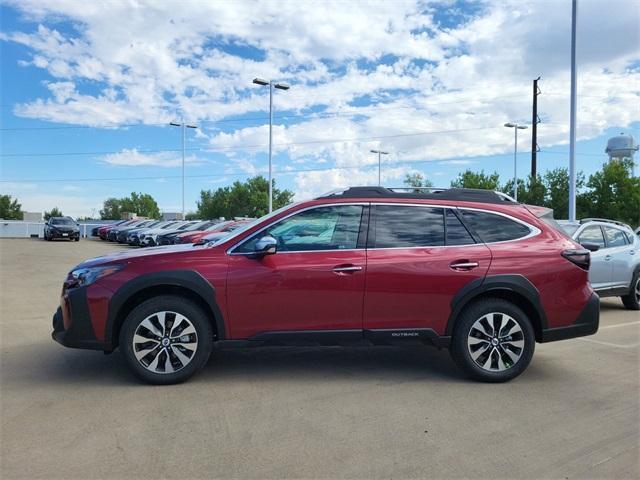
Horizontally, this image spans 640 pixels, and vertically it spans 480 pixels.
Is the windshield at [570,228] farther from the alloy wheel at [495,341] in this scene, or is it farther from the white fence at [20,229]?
the white fence at [20,229]

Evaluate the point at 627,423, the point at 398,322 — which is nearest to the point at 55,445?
the point at 398,322

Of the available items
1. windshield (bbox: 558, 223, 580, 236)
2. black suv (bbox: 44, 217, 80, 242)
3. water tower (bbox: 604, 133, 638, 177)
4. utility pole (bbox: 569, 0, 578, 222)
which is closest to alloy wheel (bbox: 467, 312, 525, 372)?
windshield (bbox: 558, 223, 580, 236)

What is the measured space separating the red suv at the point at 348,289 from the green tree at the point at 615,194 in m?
26.3

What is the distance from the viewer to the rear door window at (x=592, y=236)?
9.10m

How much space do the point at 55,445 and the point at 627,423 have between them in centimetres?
423

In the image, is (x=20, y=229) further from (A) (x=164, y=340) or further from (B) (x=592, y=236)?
(A) (x=164, y=340)

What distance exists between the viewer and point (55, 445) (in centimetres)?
361

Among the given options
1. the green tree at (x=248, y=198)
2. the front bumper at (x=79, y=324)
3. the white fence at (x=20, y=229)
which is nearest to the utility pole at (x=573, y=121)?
the front bumper at (x=79, y=324)

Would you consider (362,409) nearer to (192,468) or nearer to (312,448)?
(312,448)

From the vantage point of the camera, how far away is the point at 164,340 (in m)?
4.75

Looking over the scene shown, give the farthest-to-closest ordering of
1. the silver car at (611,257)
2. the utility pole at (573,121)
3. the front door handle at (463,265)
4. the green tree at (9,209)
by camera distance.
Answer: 1. the green tree at (9,209)
2. the utility pole at (573,121)
3. the silver car at (611,257)
4. the front door handle at (463,265)

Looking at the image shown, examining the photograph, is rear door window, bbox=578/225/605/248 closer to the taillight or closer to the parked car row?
the taillight

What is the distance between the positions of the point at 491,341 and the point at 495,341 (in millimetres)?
40

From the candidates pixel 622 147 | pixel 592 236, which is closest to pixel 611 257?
pixel 592 236
